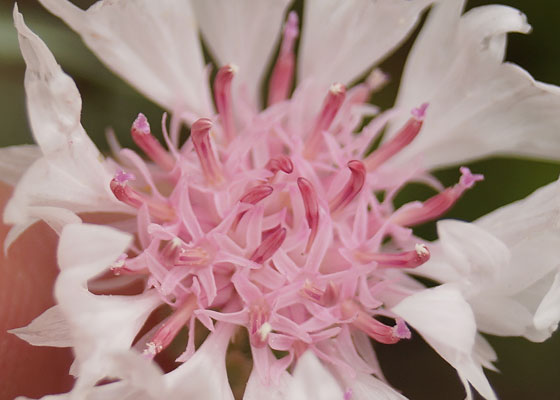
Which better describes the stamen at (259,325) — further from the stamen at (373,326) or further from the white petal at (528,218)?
the white petal at (528,218)

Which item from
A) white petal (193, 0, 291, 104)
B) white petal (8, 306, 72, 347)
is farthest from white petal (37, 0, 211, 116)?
white petal (8, 306, 72, 347)

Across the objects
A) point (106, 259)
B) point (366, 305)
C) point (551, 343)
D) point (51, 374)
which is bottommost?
point (551, 343)

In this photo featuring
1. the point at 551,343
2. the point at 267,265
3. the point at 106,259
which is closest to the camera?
the point at 106,259

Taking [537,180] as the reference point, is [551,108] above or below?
above

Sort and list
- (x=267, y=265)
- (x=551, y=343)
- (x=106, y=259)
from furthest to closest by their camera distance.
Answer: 1. (x=551, y=343)
2. (x=267, y=265)
3. (x=106, y=259)

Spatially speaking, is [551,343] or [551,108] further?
[551,343]

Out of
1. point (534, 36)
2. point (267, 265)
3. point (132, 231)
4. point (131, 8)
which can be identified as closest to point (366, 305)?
point (267, 265)

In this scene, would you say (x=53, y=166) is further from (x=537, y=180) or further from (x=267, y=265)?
(x=537, y=180)
